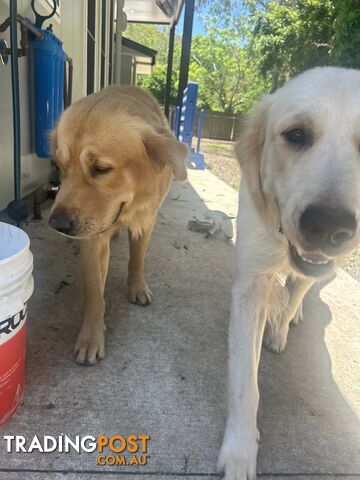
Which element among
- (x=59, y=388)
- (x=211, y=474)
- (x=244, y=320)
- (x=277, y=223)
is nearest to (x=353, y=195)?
(x=277, y=223)

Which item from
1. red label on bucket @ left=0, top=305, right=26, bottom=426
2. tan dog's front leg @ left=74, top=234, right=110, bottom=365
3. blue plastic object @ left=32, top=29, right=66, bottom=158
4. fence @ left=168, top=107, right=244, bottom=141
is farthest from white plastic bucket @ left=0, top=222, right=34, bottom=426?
fence @ left=168, top=107, right=244, bottom=141

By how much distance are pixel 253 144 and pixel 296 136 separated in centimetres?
34

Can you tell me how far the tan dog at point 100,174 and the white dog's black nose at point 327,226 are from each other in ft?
3.16

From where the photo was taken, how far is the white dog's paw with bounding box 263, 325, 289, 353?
2.26 m

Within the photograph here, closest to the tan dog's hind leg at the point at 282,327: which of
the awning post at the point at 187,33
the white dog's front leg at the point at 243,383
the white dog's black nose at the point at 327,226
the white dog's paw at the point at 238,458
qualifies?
the white dog's front leg at the point at 243,383

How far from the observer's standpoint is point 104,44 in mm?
7309

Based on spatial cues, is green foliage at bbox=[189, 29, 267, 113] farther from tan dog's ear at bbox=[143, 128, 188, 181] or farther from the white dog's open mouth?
the white dog's open mouth

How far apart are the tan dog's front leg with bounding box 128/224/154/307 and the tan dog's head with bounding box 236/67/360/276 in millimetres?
984

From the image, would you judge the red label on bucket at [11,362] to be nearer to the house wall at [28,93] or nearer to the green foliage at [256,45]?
the house wall at [28,93]

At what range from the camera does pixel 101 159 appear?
1.99 meters

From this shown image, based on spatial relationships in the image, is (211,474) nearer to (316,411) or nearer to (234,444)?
(234,444)

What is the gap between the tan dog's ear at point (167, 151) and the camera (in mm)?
2195

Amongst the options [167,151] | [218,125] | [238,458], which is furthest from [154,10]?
[218,125]

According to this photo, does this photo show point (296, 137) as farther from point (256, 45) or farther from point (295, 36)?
point (256, 45)
